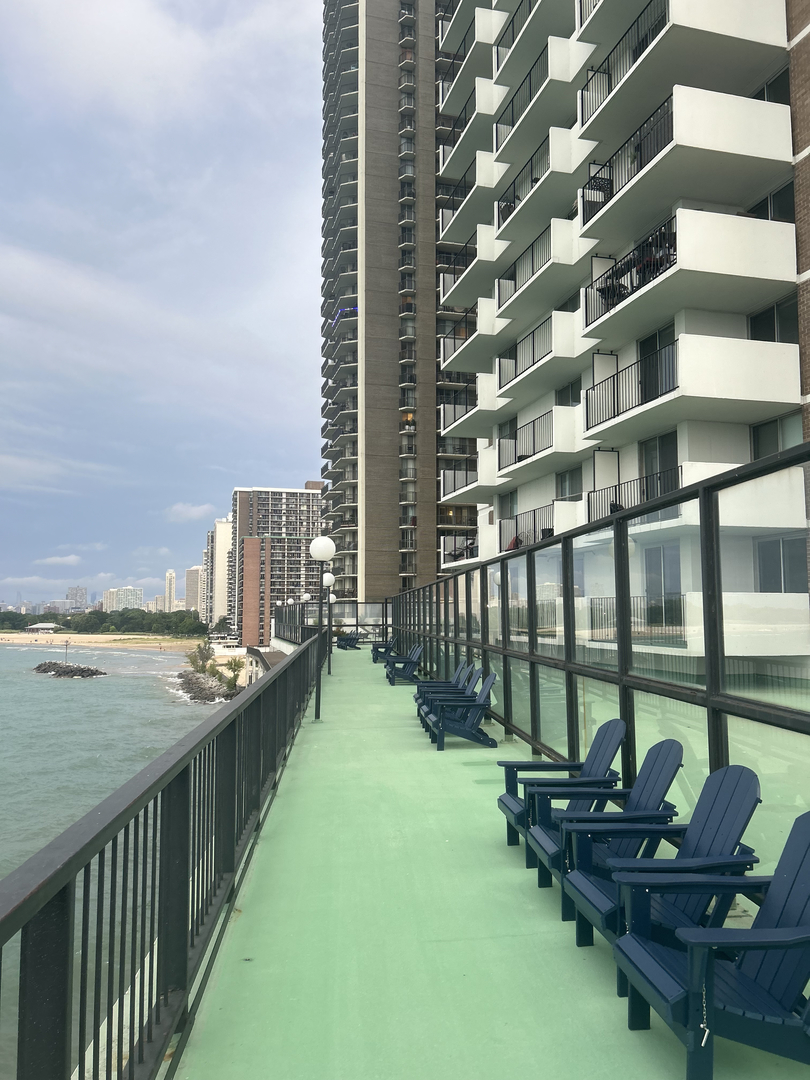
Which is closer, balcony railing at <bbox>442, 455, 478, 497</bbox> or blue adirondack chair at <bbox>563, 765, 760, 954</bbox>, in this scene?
blue adirondack chair at <bbox>563, 765, 760, 954</bbox>

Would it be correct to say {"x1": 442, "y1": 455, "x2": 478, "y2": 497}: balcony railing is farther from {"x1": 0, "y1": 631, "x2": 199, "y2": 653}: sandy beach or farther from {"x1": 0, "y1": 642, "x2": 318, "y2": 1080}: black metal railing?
{"x1": 0, "y1": 631, "x2": 199, "y2": 653}: sandy beach

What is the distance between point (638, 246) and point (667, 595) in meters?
18.3

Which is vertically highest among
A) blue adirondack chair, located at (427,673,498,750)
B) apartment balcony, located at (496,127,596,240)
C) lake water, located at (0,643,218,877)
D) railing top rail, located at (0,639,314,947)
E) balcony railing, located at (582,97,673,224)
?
apartment balcony, located at (496,127,596,240)

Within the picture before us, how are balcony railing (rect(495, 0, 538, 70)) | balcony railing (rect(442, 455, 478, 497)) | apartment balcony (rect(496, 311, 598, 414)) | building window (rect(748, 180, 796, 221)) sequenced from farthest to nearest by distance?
1. balcony railing (rect(442, 455, 478, 497))
2. balcony railing (rect(495, 0, 538, 70))
3. apartment balcony (rect(496, 311, 598, 414))
4. building window (rect(748, 180, 796, 221))

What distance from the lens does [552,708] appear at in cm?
751

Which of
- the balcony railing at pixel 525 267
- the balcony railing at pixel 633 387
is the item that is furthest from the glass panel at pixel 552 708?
the balcony railing at pixel 525 267

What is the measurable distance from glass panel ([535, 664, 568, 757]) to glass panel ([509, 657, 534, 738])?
468 mm

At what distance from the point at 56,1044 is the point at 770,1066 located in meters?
2.50

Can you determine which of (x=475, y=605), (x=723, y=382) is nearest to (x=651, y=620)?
(x=475, y=605)

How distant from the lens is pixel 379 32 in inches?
2517

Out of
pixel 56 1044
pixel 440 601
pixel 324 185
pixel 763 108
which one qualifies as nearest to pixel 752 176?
pixel 763 108

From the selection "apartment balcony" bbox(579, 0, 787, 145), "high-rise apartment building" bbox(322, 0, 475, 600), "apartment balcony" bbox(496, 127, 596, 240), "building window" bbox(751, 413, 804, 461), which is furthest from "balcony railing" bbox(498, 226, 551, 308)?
"high-rise apartment building" bbox(322, 0, 475, 600)

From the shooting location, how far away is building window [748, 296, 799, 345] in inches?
754

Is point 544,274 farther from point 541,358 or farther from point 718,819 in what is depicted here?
point 718,819
